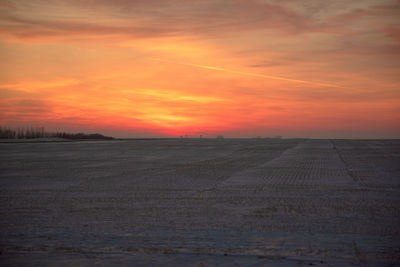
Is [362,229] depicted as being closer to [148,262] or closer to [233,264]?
[233,264]

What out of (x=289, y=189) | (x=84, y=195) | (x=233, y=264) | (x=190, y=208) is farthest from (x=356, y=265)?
(x=84, y=195)

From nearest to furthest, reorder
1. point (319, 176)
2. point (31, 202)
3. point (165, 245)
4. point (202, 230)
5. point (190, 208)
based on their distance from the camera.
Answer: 1. point (165, 245)
2. point (202, 230)
3. point (190, 208)
4. point (31, 202)
5. point (319, 176)

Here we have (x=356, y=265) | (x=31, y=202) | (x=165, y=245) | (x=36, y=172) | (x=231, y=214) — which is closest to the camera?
(x=356, y=265)

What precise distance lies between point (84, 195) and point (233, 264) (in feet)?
22.9

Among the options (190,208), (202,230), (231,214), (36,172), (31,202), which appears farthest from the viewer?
(36,172)

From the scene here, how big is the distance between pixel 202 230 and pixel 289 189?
18.0ft

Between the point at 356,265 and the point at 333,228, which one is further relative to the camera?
the point at 333,228

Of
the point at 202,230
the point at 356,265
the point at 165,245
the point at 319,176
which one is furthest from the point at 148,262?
the point at 319,176

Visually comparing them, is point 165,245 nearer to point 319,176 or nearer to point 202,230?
point 202,230

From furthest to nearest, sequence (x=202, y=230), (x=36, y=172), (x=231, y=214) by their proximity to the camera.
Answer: (x=36, y=172) < (x=231, y=214) < (x=202, y=230)

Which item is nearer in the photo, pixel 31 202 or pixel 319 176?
pixel 31 202

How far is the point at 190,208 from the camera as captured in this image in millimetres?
9625

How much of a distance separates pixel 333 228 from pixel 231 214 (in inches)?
81.9

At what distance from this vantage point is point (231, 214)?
8922 mm
